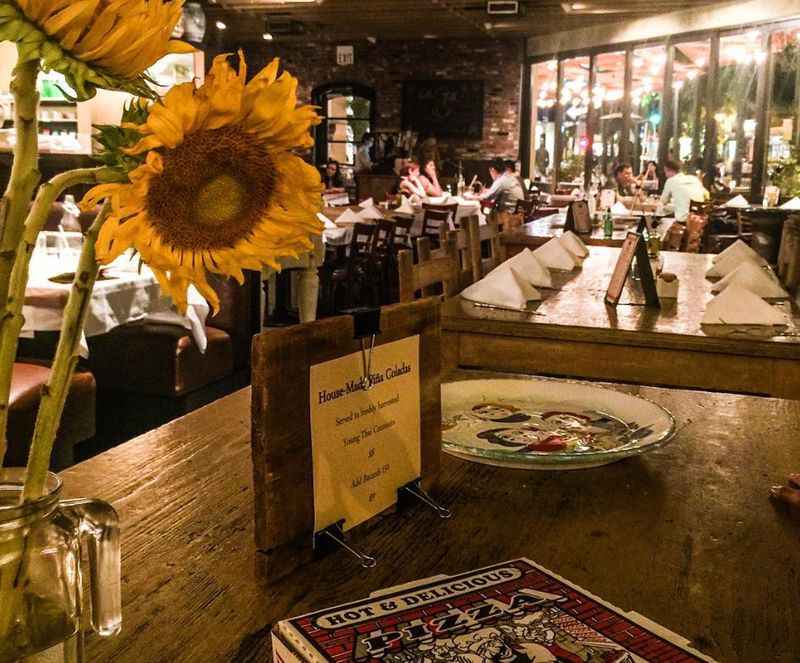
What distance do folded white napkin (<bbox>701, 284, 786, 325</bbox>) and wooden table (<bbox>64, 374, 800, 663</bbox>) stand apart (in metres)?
1.18

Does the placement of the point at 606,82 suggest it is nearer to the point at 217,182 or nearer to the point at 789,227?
the point at 789,227

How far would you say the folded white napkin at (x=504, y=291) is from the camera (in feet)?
8.80

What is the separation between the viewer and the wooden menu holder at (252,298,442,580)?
2.60ft

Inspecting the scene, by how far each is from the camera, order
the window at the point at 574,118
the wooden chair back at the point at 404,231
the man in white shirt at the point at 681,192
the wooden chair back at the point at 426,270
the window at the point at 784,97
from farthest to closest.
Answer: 1. the window at the point at 574,118
2. the window at the point at 784,97
3. the man in white shirt at the point at 681,192
4. the wooden chair back at the point at 404,231
5. the wooden chair back at the point at 426,270

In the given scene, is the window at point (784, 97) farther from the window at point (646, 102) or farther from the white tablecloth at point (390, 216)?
the white tablecloth at point (390, 216)

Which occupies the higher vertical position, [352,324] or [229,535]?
[352,324]

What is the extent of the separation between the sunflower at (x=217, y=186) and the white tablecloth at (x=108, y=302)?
7.98ft

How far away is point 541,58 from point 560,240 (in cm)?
1088

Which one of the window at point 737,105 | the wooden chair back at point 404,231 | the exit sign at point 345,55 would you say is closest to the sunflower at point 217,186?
the wooden chair back at point 404,231

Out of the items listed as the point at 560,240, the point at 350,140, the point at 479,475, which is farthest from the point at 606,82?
the point at 479,475

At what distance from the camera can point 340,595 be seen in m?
0.81

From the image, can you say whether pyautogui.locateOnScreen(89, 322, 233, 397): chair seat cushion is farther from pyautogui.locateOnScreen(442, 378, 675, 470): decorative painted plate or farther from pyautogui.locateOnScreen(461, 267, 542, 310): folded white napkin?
pyautogui.locateOnScreen(442, 378, 675, 470): decorative painted plate

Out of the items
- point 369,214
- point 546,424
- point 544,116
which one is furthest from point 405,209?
point 544,116

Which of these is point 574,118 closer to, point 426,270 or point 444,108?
point 444,108
